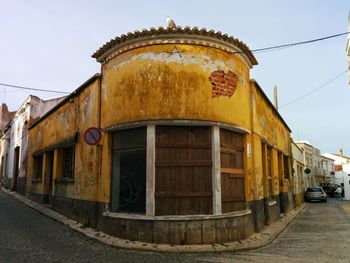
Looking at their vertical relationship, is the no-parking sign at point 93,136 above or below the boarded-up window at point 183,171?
above

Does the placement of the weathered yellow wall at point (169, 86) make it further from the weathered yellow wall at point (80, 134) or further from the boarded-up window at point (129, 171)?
the weathered yellow wall at point (80, 134)

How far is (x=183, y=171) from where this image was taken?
348 inches

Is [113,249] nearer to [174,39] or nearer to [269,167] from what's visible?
[174,39]

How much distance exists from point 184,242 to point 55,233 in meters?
4.28

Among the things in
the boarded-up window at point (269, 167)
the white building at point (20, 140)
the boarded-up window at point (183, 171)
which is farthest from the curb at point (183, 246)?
the white building at point (20, 140)

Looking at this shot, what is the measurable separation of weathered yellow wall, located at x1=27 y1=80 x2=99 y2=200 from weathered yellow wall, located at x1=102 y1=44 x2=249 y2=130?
5.49 feet

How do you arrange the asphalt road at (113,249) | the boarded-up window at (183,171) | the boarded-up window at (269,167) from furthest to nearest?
the boarded-up window at (269,167), the boarded-up window at (183,171), the asphalt road at (113,249)

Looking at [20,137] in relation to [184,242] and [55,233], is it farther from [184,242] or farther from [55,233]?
[184,242]

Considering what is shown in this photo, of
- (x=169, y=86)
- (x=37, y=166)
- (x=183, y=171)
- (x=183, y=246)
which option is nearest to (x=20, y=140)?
(x=37, y=166)

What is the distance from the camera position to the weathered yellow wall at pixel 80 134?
10.6 metres

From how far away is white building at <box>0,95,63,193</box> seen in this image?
2288 centimetres

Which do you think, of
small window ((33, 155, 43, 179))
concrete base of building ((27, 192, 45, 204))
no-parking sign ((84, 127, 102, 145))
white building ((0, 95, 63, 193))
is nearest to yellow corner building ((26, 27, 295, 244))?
no-parking sign ((84, 127, 102, 145))

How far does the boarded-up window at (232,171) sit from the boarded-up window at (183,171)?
514mm

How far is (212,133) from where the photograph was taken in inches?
359
